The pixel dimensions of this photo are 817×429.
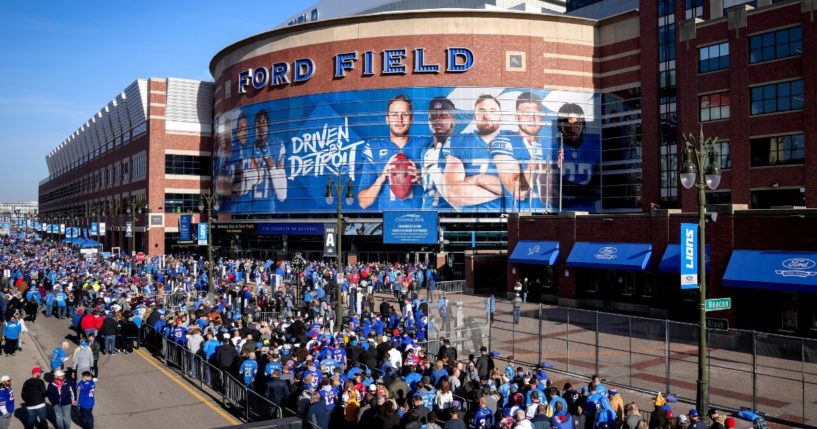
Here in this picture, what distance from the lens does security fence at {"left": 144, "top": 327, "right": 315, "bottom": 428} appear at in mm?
15779

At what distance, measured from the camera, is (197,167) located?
294 feet

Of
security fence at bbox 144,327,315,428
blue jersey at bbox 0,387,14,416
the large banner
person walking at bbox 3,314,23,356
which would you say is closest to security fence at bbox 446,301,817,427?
security fence at bbox 144,327,315,428

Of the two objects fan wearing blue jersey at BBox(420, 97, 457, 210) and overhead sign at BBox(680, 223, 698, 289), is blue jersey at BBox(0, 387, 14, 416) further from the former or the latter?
fan wearing blue jersey at BBox(420, 97, 457, 210)

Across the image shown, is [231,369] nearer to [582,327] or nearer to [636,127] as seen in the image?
[582,327]

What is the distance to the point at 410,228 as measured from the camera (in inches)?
2372

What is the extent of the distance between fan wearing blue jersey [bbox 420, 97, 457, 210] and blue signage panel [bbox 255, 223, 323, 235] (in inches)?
459

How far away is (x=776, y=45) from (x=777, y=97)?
3.53 metres

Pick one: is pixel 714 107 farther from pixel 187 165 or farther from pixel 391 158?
pixel 187 165

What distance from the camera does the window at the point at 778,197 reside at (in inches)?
1742

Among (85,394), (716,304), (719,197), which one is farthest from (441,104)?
(85,394)

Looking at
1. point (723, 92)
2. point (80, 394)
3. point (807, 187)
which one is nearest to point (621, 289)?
point (807, 187)

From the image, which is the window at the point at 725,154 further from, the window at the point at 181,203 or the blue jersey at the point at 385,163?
the window at the point at 181,203

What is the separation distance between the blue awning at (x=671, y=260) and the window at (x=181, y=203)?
223 ft

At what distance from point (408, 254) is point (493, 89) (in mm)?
17926
